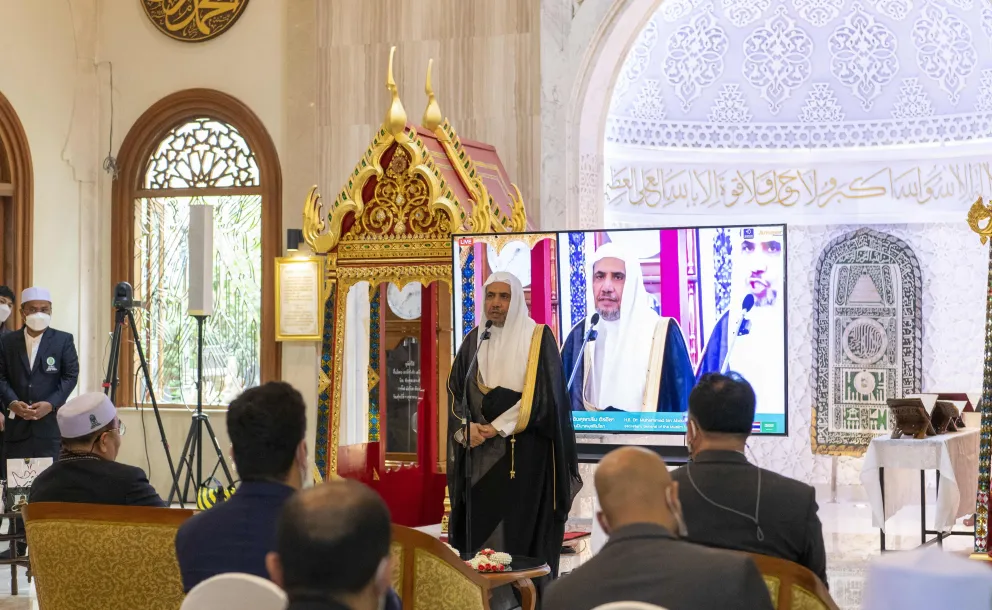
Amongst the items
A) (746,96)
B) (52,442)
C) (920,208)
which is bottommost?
(52,442)

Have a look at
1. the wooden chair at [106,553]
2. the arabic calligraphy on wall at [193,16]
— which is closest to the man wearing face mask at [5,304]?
the arabic calligraphy on wall at [193,16]

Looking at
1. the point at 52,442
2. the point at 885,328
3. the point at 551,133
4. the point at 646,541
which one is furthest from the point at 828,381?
the point at 646,541

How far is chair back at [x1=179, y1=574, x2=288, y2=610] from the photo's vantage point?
2143mm

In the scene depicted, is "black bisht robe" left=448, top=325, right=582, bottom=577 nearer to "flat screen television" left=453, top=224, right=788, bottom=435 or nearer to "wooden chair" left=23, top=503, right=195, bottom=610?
"flat screen television" left=453, top=224, right=788, bottom=435

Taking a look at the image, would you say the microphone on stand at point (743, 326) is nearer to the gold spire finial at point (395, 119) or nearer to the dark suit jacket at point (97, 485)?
the gold spire finial at point (395, 119)

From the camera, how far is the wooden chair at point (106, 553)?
134 inches

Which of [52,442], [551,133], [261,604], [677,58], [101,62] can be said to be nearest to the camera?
[261,604]

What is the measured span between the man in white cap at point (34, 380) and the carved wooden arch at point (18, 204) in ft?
4.02

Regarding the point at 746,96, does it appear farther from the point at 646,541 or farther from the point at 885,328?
the point at 646,541

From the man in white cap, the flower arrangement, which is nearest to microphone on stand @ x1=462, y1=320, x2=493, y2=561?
the flower arrangement

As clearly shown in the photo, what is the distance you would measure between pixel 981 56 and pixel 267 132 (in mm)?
5092

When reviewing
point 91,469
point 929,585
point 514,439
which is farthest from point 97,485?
point 929,585

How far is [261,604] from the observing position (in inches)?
84.9

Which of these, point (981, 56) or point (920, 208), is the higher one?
point (981, 56)
